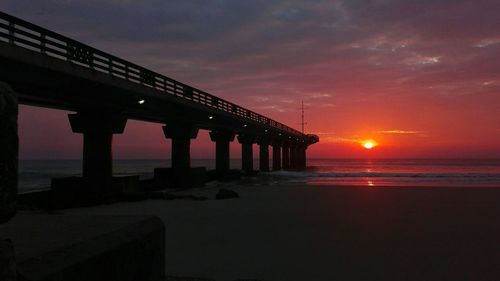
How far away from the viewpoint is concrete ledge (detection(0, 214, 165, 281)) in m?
2.95

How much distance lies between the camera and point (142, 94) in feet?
67.1

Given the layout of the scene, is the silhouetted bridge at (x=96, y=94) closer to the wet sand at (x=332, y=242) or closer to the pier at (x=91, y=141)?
the pier at (x=91, y=141)

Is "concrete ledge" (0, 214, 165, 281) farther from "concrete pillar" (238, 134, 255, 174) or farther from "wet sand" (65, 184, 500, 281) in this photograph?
"concrete pillar" (238, 134, 255, 174)

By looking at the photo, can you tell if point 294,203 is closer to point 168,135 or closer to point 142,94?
point 142,94

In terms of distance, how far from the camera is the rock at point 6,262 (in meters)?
2.21

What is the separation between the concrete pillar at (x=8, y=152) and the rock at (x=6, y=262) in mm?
132

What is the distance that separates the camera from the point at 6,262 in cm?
224

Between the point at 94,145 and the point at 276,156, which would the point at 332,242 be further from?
the point at 276,156

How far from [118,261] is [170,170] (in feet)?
86.0

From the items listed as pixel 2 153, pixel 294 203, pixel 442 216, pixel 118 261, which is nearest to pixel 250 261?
pixel 118 261

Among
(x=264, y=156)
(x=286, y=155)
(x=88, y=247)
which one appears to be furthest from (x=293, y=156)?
(x=88, y=247)

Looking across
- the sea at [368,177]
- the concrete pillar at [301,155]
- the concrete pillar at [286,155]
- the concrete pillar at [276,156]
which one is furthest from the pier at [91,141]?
the concrete pillar at [301,155]

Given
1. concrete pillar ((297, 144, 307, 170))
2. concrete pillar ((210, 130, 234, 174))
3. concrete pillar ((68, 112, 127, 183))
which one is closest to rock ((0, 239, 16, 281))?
concrete pillar ((68, 112, 127, 183))

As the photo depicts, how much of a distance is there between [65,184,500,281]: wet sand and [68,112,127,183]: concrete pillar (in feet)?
16.1
